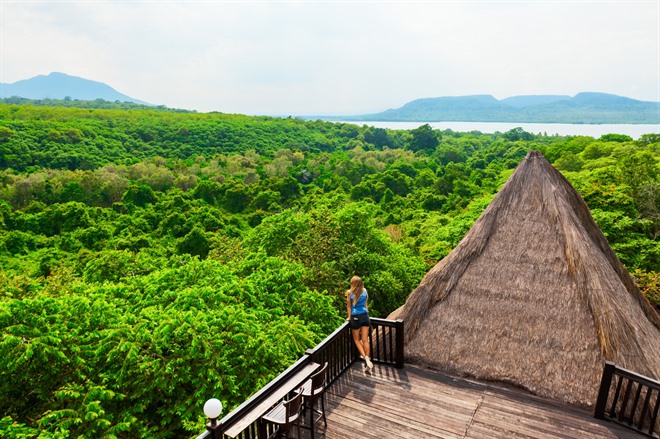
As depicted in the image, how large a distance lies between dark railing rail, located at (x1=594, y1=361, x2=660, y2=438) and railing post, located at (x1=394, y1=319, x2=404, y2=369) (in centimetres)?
294

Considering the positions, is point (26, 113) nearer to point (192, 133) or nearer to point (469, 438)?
point (192, 133)

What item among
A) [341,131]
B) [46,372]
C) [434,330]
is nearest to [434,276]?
[434,330]

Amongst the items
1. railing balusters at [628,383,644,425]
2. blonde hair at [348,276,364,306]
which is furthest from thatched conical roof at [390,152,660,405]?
blonde hair at [348,276,364,306]

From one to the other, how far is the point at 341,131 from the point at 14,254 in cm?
10423

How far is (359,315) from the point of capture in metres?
7.11

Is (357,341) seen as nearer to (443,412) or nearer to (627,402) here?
(443,412)

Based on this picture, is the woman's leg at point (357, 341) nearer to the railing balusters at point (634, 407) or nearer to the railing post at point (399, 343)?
the railing post at point (399, 343)

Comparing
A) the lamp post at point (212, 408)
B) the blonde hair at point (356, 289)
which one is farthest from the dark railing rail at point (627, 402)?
the lamp post at point (212, 408)

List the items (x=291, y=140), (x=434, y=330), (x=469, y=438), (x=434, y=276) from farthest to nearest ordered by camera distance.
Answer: (x=291, y=140) < (x=434, y=276) < (x=434, y=330) < (x=469, y=438)

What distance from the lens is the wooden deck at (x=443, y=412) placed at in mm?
5676

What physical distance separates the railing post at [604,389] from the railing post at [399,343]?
294cm

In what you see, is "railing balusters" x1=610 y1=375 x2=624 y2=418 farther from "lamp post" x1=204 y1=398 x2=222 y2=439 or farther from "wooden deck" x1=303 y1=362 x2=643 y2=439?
"lamp post" x1=204 y1=398 x2=222 y2=439

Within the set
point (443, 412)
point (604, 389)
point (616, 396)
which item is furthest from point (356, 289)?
point (616, 396)

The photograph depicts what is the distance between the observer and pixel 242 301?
36.9 ft
